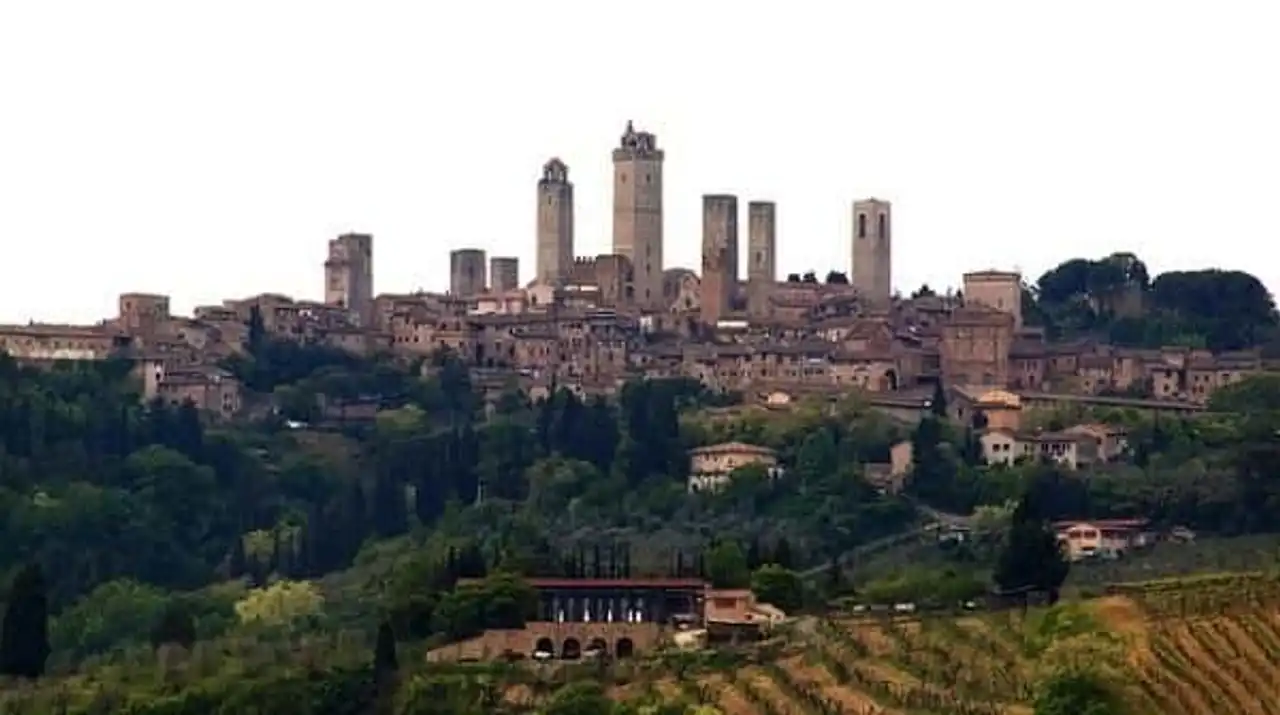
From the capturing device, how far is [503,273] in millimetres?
83562

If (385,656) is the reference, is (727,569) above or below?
above

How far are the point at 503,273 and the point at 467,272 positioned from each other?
1.45 m

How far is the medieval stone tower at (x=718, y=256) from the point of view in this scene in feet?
252

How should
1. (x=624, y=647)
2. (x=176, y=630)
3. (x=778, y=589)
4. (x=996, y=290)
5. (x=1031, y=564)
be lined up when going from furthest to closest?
(x=996, y=290) < (x=176, y=630) < (x=1031, y=564) < (x=778, y=589) < (x=624, y=647)

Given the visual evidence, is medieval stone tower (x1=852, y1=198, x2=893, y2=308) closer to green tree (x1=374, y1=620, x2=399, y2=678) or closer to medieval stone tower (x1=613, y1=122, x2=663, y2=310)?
medieval stone tower (x1=613, y1=122, x2=663, y2=310)

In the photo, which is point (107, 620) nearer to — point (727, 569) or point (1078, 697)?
point (727, 569)

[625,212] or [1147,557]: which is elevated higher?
[625,212]

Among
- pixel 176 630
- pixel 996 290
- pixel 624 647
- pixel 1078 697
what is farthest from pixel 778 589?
pixel 996 290

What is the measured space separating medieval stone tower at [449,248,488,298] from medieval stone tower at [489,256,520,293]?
A: 0.47 metres

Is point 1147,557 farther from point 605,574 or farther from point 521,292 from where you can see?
point 521,292

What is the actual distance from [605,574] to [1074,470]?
13.0 meters

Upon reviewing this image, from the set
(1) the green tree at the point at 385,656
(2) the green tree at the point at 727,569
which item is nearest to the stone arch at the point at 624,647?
(2) the green tree at the point at 727,569

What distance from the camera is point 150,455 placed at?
64.8 meters

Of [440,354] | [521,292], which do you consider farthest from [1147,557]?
[521,292]
